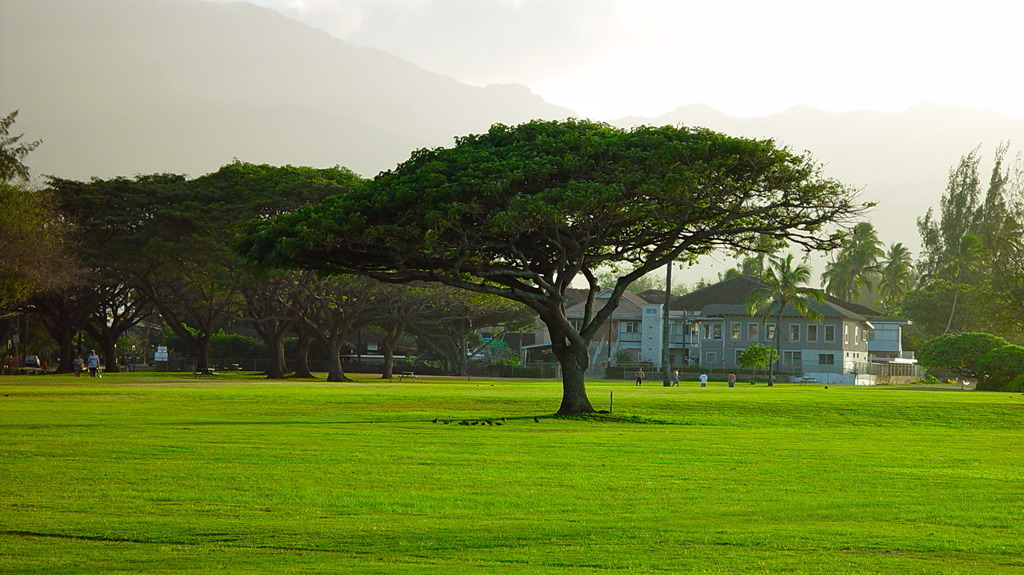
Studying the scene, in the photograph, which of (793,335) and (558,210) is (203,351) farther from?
(558,210)

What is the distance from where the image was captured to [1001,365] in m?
67.8

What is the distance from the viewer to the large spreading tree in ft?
113

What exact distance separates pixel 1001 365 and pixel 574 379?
39223 millimetres

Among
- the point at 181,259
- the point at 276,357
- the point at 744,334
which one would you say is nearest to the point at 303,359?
the point at 276,357

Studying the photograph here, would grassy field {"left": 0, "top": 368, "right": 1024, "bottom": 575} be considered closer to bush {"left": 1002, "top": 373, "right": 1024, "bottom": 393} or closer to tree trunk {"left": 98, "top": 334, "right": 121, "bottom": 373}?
bush {"left": 1002, "top": 373, "right": 1024, "bottom": 393}

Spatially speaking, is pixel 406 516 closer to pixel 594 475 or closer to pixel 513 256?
pixel 594 475

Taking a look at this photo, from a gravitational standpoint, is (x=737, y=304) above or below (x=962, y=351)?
above

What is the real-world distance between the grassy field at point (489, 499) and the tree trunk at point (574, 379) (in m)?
5.22

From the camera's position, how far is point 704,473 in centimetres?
1947

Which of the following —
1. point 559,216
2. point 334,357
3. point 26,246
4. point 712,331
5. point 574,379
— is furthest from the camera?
point 712,331

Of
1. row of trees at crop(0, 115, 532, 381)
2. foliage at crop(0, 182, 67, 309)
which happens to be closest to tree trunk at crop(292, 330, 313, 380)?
row of trees at crop(0, 115, 532, 381)

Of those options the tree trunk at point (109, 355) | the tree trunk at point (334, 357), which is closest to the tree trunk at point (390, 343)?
the tree trunk at point (334, 357)

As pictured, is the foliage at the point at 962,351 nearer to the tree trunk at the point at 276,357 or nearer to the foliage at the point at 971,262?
the foliage at the point at 971,262

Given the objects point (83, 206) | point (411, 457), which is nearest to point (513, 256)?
point (411, 457)
